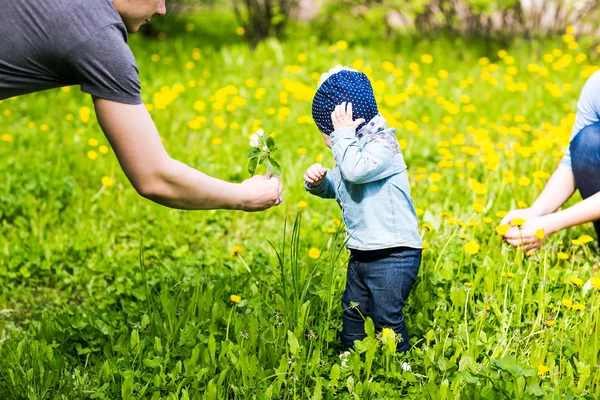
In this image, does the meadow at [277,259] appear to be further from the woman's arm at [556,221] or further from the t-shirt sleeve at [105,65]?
the t-shirt sleeve at [105,65]

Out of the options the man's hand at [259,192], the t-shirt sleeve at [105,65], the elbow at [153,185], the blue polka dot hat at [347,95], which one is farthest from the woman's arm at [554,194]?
the t-shirt sleeve at [105,65]

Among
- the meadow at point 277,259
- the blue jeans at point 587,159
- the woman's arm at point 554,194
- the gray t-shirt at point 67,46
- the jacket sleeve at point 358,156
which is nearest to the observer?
the gray t-shirt at point 67,46

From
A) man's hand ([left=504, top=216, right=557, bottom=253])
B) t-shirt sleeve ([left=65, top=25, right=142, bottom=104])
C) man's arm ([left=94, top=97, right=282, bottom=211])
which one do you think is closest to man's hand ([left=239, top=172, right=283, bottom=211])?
man's arm ([left=94, top=97, right=282, bottom=211])

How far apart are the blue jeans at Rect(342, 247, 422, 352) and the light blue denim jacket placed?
0.07 m

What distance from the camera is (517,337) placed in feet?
8.03

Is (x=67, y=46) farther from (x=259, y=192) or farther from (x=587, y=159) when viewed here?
(x=587, y=159)

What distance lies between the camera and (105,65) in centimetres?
183

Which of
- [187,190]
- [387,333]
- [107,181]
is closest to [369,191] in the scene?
[387,333]

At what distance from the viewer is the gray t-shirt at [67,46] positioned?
70.2 inches

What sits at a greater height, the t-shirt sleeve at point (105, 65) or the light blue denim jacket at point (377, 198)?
the t-shirt sleeve at point (105, 65)

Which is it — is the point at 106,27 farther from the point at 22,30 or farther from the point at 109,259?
the point at 109,259

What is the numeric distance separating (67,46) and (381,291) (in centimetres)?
123

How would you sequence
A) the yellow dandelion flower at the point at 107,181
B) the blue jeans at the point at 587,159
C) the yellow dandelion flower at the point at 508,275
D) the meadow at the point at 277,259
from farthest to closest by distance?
the yellow dandelion flower at the point at 107,181, the blue jeans at the point at 587,159, the yellow dandelion flower at the point at 508,275, the meadow at the point at 277,259

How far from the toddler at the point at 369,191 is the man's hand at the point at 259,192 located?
4.5 inches
